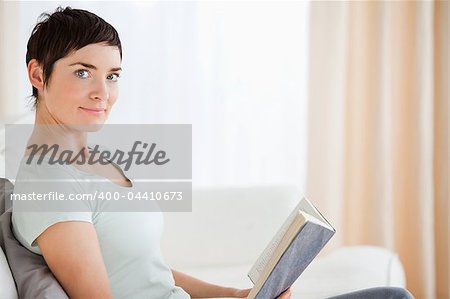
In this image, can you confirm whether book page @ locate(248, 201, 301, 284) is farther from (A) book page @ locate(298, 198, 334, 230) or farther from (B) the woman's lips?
(B) the woman's lips

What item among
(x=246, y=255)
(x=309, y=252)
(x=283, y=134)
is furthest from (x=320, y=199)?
(x=309, y=252)

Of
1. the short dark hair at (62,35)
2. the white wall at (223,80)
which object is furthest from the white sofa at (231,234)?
the short dark hair at (62,35)

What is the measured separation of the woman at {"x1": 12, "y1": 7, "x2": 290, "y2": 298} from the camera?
1242mm

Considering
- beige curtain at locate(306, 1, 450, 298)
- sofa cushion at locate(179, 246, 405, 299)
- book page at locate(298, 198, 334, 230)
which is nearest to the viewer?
book page at locate(298, 198, 334, 230)

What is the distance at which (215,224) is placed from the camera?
2.44 m

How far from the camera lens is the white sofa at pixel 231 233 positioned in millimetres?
2379

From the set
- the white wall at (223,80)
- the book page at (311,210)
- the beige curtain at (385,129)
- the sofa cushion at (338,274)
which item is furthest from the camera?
the beige curtain at (385,129)

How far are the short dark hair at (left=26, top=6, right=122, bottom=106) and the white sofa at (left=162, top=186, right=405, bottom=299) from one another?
1.17 metres

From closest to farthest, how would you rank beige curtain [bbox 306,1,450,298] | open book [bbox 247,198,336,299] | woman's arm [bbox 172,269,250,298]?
open book [bbox 247,198,336,299] < woman's arm [bbox 172,269,250,298] < beige curtain [bbox 306,1,450,298]

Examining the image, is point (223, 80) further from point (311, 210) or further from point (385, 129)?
point (311, 210)

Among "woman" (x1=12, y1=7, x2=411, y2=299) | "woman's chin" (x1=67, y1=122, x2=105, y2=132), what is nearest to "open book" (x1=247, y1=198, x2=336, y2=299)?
"woman" (x1=12, y1=7, x2=411, y2=299)

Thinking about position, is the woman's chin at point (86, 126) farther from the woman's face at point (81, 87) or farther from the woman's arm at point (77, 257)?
the woman's arm at point (77, 257)

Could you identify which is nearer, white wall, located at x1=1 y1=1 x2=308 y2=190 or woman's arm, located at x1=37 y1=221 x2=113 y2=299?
woman's arm, located at x1=37 y1=221 x2=113 y2=299

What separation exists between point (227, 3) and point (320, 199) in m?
1.05
